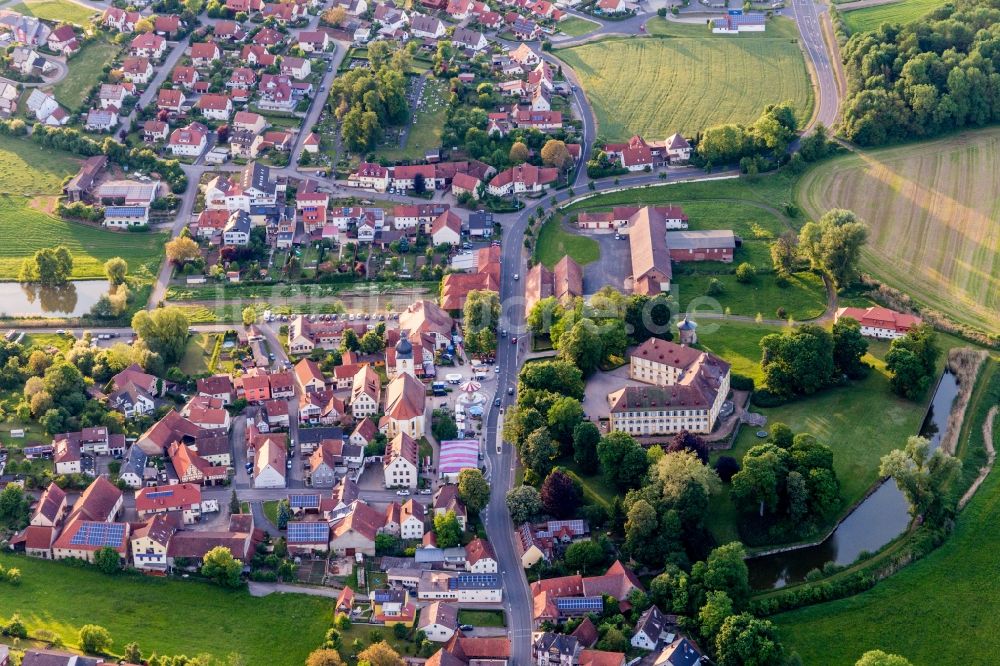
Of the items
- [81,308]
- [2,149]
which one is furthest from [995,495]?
[2,149]

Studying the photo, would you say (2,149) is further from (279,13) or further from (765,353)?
(765,353)

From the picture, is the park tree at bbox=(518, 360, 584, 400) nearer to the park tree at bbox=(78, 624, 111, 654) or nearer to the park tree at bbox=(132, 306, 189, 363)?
the park tree at bbox=(132, 306, 189, 363)

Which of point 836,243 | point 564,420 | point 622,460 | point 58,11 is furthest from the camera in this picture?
point 58,11

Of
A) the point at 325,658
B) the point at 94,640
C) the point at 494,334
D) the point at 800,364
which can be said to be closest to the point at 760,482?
the point at 800,364

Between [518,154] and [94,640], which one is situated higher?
[518,154]

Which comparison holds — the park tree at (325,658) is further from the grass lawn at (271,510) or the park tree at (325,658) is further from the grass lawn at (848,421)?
the grass lawn at (848,421)

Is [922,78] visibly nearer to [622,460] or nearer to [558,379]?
[558,379]
